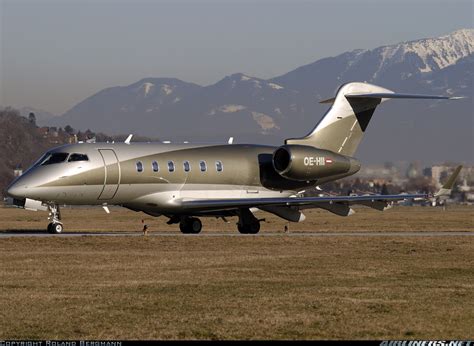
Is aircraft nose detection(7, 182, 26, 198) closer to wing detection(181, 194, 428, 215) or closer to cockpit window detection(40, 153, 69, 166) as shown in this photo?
cockpit window detection(40, 153, 69, 166)

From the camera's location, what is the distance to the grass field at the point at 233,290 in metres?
18.0

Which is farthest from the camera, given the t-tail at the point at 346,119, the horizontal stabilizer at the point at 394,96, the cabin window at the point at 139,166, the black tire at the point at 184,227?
the t-tail at the point at 346,119

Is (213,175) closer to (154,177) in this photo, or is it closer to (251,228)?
(251,228)

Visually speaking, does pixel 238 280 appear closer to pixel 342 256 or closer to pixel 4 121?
pixel 342 256

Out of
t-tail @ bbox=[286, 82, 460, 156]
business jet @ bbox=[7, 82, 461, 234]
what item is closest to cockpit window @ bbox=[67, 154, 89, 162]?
business jet @ bbox=[7, 82, 461, 234]

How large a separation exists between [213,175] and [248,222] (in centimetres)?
255

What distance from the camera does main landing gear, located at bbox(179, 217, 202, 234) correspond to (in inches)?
1809

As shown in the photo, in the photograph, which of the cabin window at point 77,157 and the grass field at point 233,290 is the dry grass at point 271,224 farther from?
the grass field at point 233,290

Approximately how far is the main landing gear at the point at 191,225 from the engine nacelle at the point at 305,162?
13.7ft

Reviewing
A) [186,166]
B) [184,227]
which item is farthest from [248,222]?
[186,166]

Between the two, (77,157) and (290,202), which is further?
(290,202)

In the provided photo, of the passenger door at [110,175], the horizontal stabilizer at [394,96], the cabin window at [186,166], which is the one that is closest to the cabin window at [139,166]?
the passenger door at [110,175]

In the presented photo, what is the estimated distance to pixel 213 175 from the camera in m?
45.8

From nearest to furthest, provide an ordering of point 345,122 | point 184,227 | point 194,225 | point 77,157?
point 77,157
point 194,225
point 184,227
point 345,122
